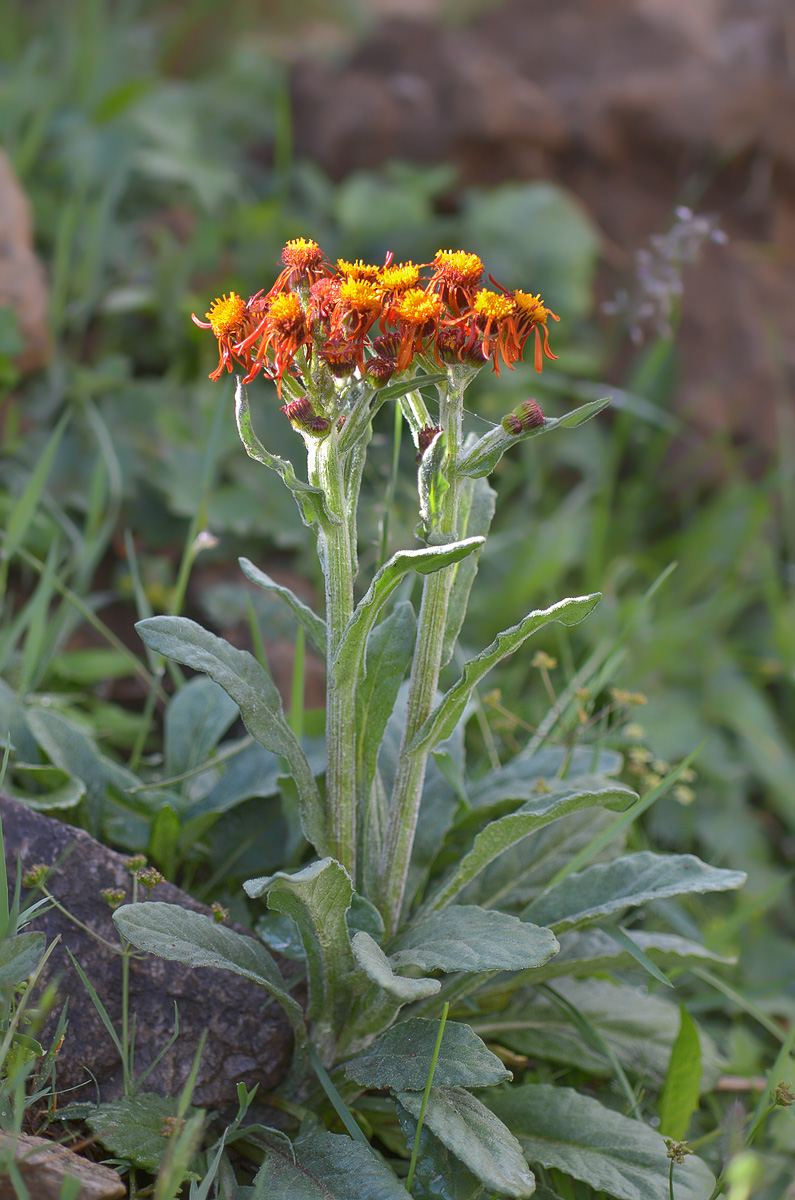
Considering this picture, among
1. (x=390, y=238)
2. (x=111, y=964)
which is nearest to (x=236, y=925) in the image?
(x=111, y=964)

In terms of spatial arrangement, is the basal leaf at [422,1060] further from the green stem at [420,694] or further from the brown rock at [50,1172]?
the brown rock at [50,1172]

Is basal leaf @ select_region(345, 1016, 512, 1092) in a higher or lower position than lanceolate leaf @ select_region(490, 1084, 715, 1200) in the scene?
higher

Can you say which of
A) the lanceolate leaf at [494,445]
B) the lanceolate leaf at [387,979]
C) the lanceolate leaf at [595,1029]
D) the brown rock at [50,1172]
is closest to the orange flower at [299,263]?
the lanceolate leaf at [494,445]

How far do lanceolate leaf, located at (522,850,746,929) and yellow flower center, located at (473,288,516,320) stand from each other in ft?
3.27

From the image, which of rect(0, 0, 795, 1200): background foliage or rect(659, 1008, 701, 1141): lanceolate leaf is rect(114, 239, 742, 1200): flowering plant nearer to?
rect(659, 1008, 701, 1141): lanceolate leaf

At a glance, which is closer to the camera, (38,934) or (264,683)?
(38,934)

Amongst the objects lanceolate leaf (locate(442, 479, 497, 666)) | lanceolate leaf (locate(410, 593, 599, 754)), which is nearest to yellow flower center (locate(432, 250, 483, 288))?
lanceolate leaf (locate(442, 479, 497, 666))

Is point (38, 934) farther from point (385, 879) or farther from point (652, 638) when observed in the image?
point (652, 638)

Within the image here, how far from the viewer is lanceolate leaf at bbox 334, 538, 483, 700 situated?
51.3 inches

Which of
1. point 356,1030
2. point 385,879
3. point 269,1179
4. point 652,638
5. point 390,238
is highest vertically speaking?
point 390,238

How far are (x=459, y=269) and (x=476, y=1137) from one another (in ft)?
4.26

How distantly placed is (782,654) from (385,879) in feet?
7.44

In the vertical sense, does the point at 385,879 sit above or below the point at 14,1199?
above

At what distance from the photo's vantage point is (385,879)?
166 centimetres
